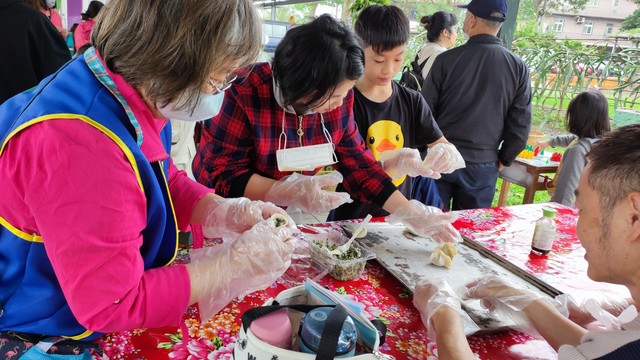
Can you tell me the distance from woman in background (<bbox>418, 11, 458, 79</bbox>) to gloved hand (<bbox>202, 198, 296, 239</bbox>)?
3181 mm

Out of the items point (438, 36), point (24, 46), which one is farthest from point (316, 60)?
point (438, 36)

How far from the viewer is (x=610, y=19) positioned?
11.7ft

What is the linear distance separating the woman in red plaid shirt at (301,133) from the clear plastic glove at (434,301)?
0.41 meters

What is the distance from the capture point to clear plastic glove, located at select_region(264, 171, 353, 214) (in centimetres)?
172

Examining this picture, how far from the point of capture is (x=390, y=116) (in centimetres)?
227

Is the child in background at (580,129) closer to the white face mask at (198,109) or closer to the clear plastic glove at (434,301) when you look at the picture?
the clear plastic glove at (434,301)

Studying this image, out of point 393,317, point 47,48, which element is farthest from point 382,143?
point 47,48

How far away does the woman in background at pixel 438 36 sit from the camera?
164 inches

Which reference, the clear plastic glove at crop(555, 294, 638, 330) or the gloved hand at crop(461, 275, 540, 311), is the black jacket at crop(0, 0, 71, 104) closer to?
the gloved hand at crop(461, 275, 540, 311)

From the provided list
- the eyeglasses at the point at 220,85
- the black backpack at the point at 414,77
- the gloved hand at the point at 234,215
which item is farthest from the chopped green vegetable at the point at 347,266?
the black backpack at the point at 414,77

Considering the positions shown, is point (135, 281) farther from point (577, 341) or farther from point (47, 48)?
point (47, 48)

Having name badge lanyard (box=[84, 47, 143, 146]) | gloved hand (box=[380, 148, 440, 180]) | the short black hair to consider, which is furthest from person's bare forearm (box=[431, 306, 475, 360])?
the short black hair

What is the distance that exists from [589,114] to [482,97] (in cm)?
82

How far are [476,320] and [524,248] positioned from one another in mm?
707
